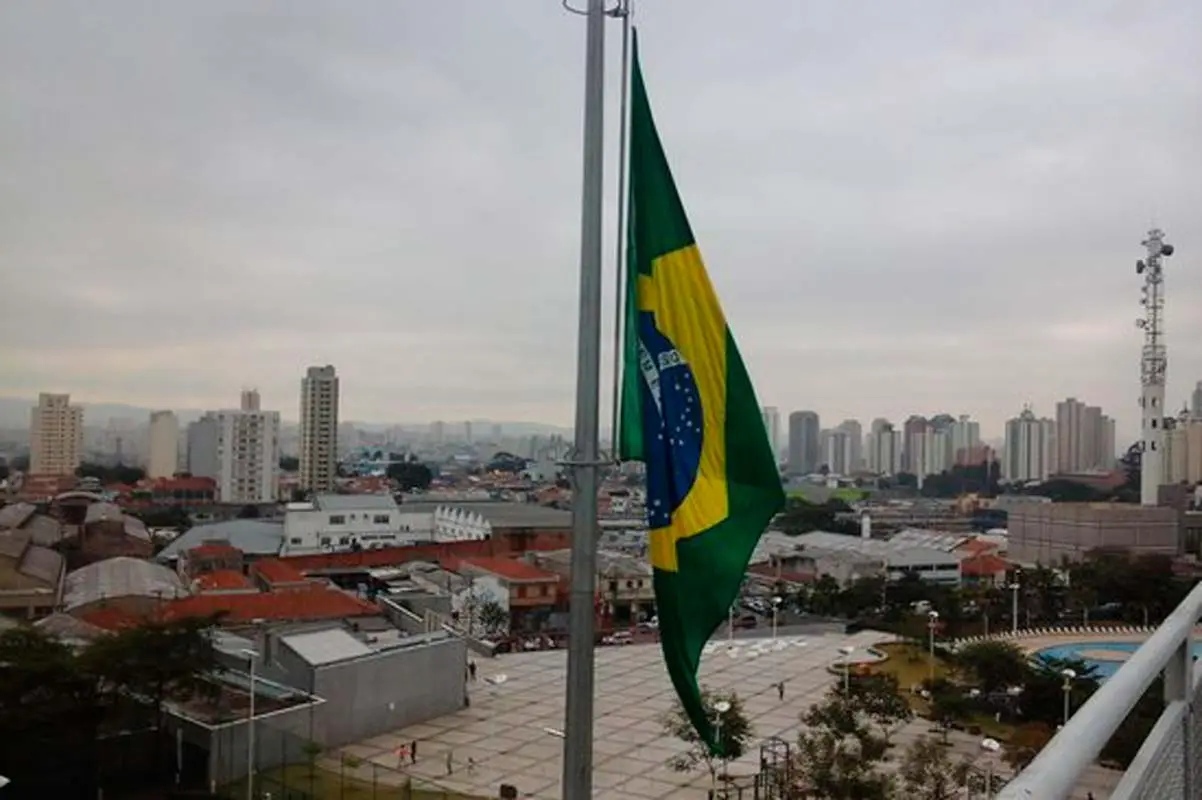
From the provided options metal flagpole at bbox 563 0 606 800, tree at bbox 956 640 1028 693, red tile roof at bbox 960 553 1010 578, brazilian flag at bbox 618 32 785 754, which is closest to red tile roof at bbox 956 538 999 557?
red tile roof at bbox 960 553 1010 578

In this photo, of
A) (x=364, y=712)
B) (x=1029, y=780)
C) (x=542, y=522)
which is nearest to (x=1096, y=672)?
(x=364, y=712)

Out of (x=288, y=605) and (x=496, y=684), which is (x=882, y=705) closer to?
(x=496, y=684)

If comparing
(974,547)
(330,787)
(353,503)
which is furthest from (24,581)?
(974,547)

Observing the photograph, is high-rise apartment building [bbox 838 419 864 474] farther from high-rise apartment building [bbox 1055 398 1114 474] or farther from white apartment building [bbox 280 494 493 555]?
white apartment building [bbox 280 494 493 555]

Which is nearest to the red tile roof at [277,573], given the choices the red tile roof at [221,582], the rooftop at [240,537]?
the red tile roof at [221,582]

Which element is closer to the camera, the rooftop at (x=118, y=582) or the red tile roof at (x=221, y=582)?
the rooftop at (x=118, y=582)

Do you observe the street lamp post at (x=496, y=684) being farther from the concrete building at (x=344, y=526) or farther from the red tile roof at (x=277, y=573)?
the concrete building at (x=344, y=526)

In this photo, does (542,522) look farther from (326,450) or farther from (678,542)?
(678,542)
